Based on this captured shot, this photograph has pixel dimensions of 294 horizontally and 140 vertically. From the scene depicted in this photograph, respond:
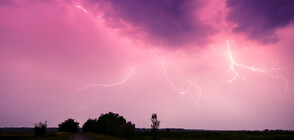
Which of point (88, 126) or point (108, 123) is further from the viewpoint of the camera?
point (88, 126)

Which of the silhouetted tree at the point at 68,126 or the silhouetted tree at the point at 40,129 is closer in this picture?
the silhouetted tree at the point at 40,129

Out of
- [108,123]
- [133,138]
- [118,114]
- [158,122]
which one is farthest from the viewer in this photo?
[118,114]

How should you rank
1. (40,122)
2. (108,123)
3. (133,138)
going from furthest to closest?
→ (108,123) → (40,122) → (133,138)

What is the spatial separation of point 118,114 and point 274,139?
2439 inches

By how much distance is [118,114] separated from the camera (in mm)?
101688

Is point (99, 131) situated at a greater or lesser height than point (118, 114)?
lesser

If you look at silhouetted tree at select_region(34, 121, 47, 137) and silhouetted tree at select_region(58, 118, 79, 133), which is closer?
silhouetted tree at select_region(34, 121, 47, 137)

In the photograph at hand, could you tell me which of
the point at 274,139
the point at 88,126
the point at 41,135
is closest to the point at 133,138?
the point at 41,135

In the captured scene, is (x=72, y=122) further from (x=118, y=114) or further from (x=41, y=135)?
(x=41, y=135)

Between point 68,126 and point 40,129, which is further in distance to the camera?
point 68,126

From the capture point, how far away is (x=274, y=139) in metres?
56.1

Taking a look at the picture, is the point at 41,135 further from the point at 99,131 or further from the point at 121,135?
the point at 99,131

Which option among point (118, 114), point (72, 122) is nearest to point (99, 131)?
point (118, 114)

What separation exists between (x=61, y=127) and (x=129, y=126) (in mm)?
101728
